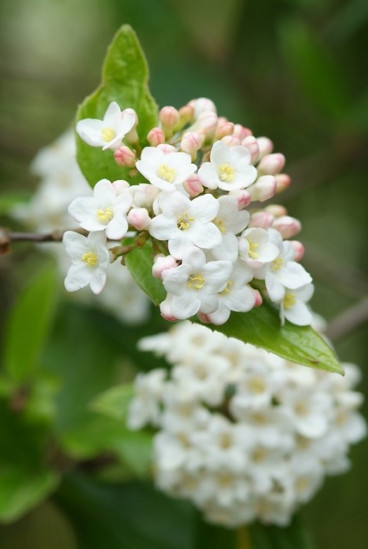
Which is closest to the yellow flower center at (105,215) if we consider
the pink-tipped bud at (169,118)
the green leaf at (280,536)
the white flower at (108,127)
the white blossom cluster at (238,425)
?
the white flower at (108,127)

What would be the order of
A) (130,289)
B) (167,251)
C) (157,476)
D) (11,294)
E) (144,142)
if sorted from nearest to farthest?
(167,251) → (144,142) → (157,476) → (130,289) → (11,294)

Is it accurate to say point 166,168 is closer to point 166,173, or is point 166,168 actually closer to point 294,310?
point 166,173

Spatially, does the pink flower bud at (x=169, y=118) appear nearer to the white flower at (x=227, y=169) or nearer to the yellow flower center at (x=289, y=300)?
the white flower at (x=227, y=169)

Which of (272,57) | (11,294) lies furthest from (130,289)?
(272,57)

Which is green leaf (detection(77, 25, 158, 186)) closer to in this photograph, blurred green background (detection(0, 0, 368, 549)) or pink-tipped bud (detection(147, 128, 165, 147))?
pink-tipped bud (detection(147, 128, 165, 147))

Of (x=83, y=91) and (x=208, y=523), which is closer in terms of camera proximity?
(x=208, y=523)

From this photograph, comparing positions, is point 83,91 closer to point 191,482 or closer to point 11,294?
point 11,294

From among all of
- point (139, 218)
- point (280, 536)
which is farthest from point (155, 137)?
point (280, 536)

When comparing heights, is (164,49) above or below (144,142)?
above
